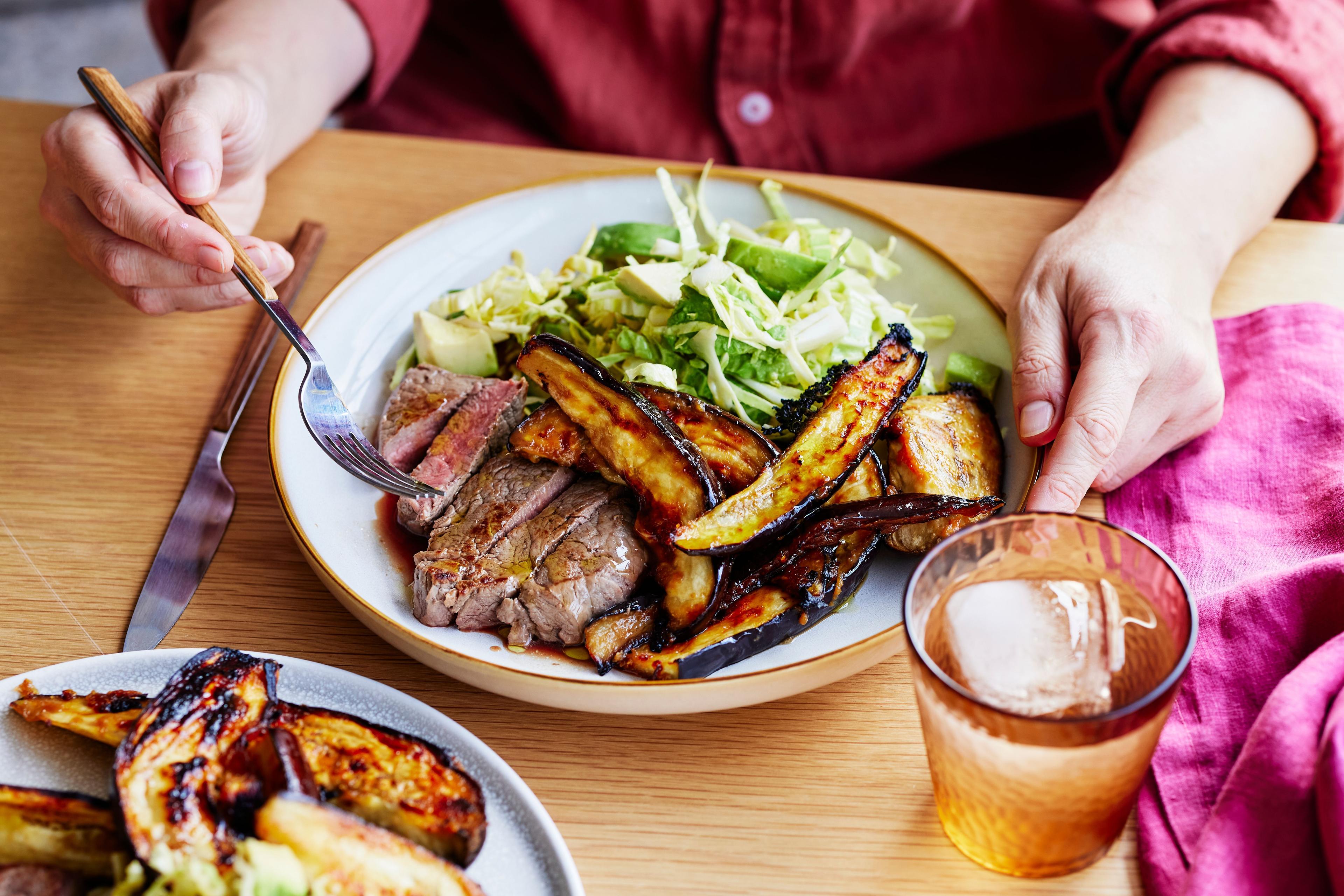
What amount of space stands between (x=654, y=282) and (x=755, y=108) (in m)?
1.12

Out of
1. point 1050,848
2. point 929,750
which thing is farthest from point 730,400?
point 1050,848

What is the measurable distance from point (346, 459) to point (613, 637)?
1.93 feet

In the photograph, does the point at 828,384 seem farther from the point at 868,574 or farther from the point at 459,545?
the point at 459,545

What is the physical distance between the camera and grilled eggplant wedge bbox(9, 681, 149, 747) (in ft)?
4.05

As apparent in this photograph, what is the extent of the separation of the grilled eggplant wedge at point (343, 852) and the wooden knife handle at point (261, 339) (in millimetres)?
1098

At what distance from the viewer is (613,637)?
57.4 inches

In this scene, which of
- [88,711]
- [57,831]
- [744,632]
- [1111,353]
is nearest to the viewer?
[57,831]

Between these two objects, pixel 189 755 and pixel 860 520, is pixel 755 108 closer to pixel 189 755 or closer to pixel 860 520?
pixel 860 520

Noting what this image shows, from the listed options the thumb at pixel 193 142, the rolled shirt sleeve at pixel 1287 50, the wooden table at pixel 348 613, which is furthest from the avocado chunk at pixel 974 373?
the thumb at pixel 193 142

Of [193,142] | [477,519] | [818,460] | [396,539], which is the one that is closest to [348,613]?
[396,539]

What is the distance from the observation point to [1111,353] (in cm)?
165

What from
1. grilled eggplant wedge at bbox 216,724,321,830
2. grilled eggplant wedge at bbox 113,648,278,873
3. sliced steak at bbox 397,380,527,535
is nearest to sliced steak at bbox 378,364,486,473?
sliced steak at bbox 397,380,527,535

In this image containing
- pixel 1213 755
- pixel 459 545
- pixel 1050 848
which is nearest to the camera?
pixel 1050 848

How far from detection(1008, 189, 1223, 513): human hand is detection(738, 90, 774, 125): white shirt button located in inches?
44.0
